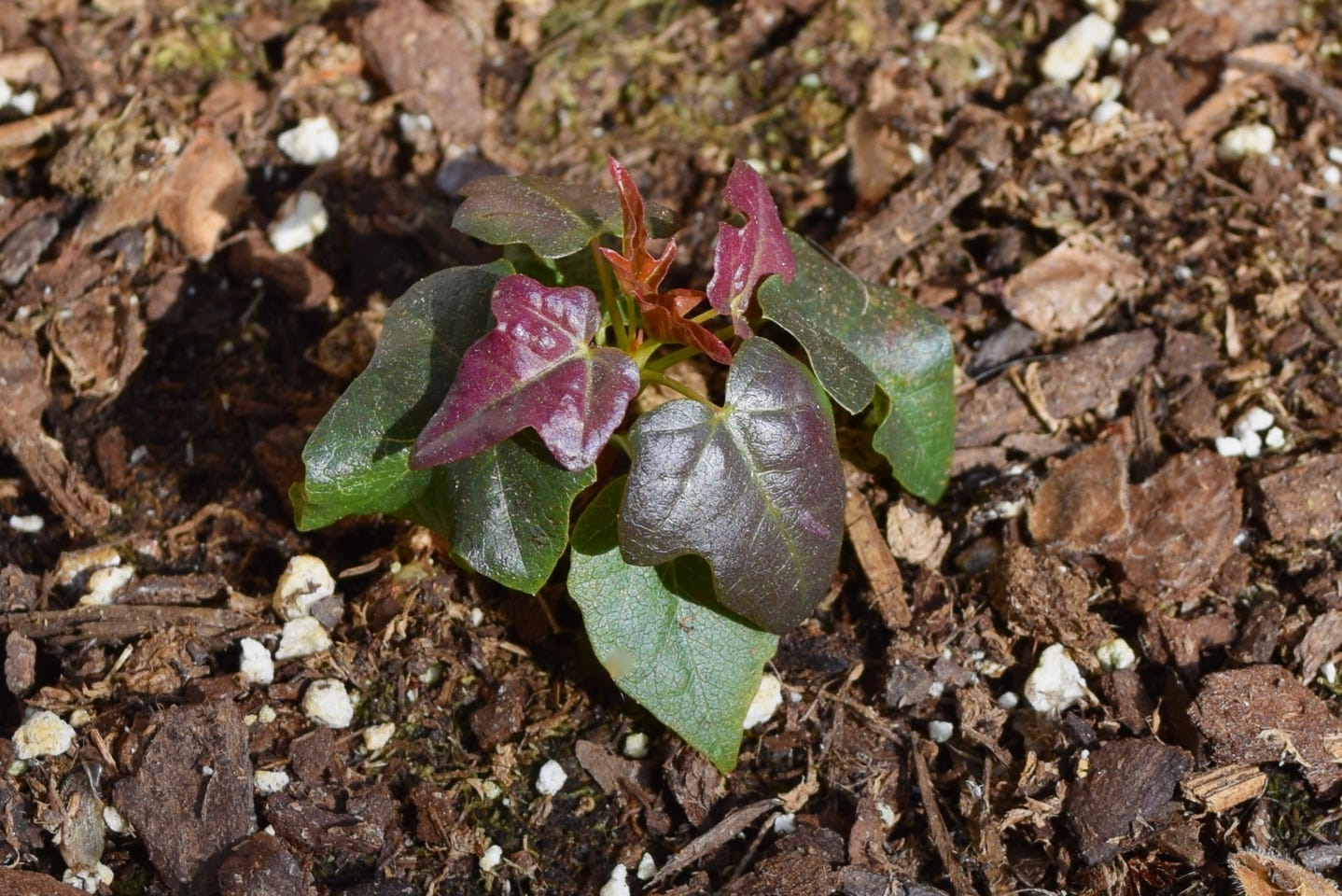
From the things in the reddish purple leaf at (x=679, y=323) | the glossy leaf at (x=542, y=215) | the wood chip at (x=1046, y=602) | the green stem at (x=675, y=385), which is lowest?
the wood chip at (x=1046, y=602)

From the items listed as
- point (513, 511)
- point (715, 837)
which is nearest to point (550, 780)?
point (715, 837)

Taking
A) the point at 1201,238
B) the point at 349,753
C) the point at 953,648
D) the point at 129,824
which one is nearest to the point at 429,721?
the point at 349,753

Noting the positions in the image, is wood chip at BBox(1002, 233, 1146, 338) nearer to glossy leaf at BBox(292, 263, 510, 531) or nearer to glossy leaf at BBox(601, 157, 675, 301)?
glossy leaf at BBox(601, 157, 675, 301)

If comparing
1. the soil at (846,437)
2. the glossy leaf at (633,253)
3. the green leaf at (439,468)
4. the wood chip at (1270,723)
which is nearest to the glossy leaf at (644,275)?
the glossy leaf at (633,253)

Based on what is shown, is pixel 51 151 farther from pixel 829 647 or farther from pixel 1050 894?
pixel 1050 894

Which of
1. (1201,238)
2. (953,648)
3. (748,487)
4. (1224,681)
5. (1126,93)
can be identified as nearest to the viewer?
(748,487)

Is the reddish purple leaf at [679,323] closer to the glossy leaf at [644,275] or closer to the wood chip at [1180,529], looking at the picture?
the glossy leaf at [644,275]
